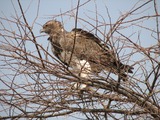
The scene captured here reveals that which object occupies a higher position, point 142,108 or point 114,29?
point 114,29

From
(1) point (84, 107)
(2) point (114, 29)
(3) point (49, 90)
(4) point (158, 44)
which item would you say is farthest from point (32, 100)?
(4) point (158, 44)

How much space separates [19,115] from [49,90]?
514 millimetres

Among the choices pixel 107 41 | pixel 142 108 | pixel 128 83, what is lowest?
pixel 142 108

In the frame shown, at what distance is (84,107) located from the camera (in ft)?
15.3

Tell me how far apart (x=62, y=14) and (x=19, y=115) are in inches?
53.9

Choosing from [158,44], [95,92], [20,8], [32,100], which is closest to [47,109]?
[32,100]

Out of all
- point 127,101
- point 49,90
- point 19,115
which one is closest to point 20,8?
point 49,90

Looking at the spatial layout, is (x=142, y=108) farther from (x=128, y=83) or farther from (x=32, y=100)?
(x=32, y=100)

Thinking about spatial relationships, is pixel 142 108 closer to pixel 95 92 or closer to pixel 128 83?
pixel 128 83

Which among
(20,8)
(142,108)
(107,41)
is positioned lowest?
(142,108)

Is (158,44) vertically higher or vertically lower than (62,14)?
lower

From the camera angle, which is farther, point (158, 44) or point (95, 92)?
point (95, 92)

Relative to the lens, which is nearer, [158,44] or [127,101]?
[158,44]

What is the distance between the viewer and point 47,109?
464 cm
